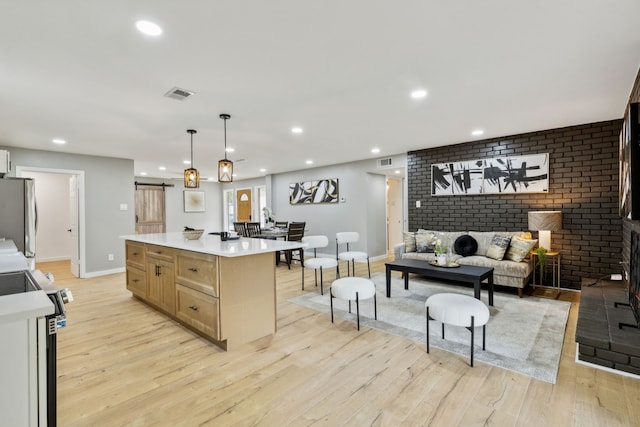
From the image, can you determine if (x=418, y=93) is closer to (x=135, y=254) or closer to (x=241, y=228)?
(x=135, y=254)

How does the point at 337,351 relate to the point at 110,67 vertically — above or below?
below

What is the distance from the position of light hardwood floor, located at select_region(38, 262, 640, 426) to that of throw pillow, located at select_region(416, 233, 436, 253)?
7.34ft

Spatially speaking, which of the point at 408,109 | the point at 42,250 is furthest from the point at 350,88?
the point at 42,250

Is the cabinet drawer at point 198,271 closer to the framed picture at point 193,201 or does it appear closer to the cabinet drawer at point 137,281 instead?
the cabinet drawer at point 137,281

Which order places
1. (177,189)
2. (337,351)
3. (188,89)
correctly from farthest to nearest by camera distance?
(177,189) → (188,89) → (337,351)

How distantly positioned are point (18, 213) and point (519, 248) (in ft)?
21.2

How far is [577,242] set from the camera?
4312 millimetres

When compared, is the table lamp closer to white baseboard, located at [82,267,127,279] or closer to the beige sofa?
the beige sofa


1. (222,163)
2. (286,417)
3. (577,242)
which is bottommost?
(286,417)

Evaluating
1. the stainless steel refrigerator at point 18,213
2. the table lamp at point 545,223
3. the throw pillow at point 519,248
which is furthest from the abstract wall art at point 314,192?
the stainless steel refrigerator at point 18,213

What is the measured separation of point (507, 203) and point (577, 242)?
1.02 m

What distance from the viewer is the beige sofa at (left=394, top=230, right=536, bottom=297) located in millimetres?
4066

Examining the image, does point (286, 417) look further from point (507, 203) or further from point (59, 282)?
point (59, 282)

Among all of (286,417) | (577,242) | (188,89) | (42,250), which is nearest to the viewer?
(286,417)
